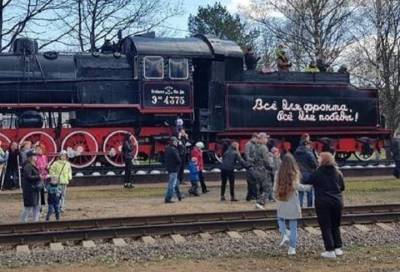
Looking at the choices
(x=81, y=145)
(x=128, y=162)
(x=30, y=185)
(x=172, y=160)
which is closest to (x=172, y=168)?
(x=172, y=160)

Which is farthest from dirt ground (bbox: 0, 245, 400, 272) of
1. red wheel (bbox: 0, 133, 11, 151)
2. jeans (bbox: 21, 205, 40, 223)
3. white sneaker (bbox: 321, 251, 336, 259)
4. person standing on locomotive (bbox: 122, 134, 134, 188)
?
red wheel (bbox: 0, 133, 11, 151)

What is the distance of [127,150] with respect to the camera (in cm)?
2003

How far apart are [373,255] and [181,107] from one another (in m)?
12.2

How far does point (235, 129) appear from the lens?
22906mm

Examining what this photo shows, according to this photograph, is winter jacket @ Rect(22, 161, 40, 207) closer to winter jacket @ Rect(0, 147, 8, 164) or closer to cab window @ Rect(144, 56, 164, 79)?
winter jacket @ Rect(0, 147, 8, 164)

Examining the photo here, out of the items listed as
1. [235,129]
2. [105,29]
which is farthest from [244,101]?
[105,29]

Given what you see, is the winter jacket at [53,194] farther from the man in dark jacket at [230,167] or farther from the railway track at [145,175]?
the railway track at [145,175]

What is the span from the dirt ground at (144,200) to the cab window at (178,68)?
3.55 m

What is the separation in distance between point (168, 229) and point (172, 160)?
466cm

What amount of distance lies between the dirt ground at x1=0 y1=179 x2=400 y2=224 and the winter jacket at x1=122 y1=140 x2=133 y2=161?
33.6 inches

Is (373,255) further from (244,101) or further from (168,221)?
(244,101)

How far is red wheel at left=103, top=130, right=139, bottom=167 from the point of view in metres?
21.3

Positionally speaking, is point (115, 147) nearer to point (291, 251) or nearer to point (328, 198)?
point (291, 251)

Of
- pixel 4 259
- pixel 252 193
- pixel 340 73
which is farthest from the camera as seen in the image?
pixel 340 73
